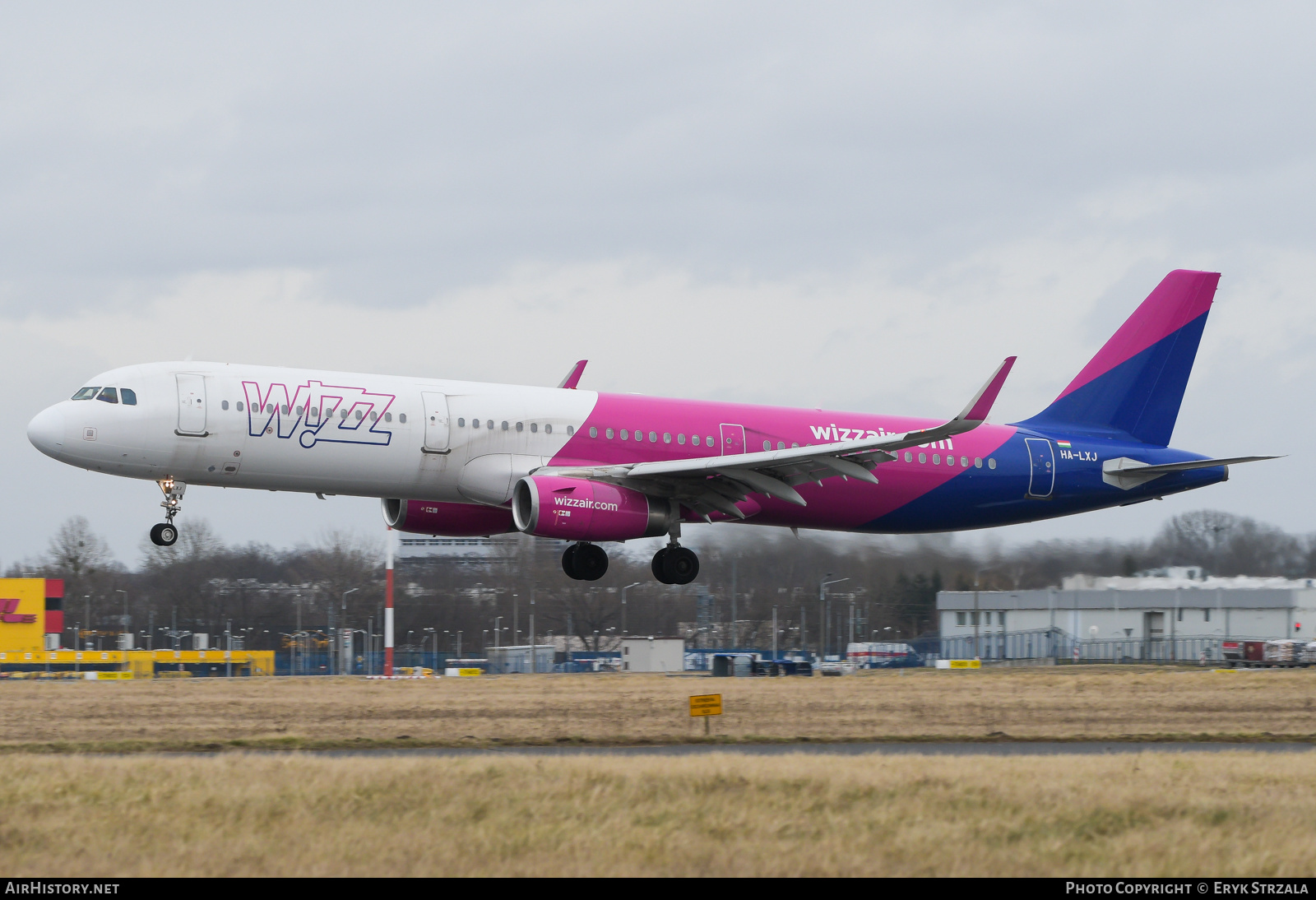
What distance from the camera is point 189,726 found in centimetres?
3359

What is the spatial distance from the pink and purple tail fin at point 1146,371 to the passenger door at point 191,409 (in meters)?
19.8

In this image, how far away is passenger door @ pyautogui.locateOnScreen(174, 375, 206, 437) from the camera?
28562mm

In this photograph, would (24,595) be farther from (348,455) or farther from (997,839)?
(997,839)

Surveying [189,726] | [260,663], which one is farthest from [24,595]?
[189,726]

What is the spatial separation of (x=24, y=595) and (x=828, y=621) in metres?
39.5

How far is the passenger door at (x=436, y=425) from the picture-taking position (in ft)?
98.4

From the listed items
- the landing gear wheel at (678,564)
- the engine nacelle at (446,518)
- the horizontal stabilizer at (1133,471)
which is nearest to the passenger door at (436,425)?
the engine nacelle at (446,518)

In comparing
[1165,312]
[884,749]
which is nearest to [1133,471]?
[1165,312]

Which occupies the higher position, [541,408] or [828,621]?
[541,408]

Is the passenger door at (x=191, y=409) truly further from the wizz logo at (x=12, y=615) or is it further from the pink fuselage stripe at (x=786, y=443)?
the wizz logo at (x=12, y=615)

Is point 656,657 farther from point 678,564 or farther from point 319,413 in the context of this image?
point 319,413

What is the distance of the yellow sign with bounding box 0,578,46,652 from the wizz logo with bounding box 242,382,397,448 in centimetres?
5004
